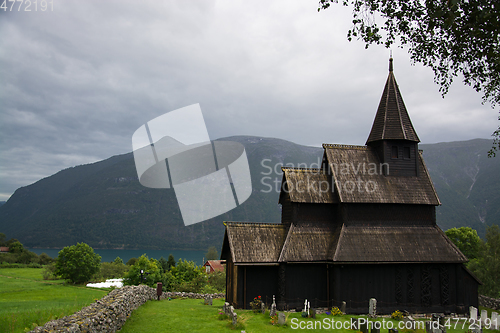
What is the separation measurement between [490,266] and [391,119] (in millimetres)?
20072

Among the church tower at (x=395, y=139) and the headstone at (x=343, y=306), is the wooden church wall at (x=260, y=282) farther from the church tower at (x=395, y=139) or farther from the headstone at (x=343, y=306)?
the church tower at (x=395, y=139)

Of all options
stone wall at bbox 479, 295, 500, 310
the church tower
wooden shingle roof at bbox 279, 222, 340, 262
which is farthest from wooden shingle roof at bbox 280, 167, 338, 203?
stone wall at bbox 479, 295, 500, 310

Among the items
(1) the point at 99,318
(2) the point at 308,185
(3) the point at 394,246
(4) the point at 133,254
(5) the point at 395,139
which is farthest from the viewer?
(4) the point at 133,254

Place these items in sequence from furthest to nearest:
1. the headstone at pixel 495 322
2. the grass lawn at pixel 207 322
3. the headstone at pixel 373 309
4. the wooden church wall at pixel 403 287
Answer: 1. the wooden church wall at pixel 403 287
2. the headstone at pixel 373 309
3. the headstone at pixel 495 322
4. the grass lawn at pixel 207 322

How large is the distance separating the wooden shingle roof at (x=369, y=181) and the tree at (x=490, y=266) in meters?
16.0

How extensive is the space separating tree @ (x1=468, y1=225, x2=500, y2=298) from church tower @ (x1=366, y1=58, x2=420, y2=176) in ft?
55.2

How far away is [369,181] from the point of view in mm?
23031

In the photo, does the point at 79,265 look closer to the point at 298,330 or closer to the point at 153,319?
the point at 153,319

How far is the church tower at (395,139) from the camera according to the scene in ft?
78.3

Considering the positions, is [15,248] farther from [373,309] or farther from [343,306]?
[373,309]

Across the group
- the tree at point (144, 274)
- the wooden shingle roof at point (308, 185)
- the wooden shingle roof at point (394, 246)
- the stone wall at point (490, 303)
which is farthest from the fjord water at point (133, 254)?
the wooden shingle roof at point (394, 246)

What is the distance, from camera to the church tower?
23875 mm

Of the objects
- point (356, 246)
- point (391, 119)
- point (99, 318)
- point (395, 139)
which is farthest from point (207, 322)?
point (391, 119)

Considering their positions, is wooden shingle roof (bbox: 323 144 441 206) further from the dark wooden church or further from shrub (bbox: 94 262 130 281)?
shrub (bbox: 94 262 130 281)
